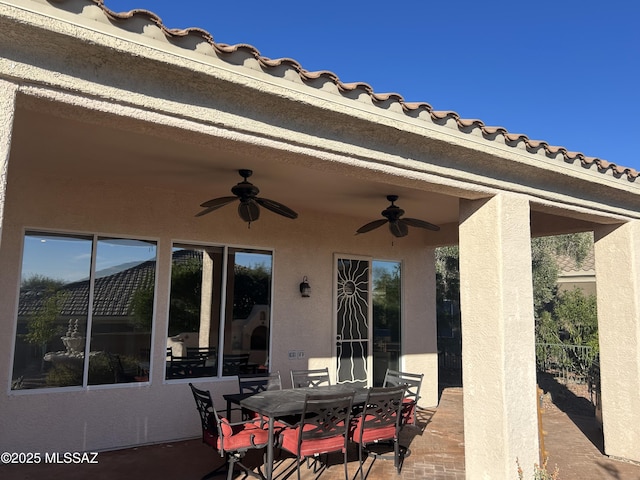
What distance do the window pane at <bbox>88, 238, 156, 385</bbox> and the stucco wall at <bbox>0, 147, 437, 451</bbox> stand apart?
0.15 metres

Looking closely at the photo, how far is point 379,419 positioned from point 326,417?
2.76 feet

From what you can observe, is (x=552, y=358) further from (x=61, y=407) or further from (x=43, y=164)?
(x=43, y=164)

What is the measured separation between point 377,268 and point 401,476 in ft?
14.9

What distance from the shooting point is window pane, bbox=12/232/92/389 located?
5.93m

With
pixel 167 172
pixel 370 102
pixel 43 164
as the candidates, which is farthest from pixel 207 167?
pixel 370 102

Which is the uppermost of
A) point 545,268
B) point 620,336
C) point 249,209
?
point 545,268

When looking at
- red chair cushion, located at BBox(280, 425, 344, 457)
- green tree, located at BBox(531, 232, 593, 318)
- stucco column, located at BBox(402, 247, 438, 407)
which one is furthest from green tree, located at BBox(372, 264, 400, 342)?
green tree, located at BBox(531, 232, 593, 318)

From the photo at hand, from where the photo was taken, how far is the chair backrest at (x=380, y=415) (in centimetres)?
536

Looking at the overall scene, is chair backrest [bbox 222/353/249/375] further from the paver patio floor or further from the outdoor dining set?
the outdoor dining set

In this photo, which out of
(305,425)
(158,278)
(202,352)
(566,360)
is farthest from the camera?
(566,360)

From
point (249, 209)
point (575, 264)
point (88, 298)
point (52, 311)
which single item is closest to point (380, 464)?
point (249, 209)

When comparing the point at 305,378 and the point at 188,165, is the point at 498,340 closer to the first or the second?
the point at 305,378

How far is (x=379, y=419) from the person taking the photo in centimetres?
548

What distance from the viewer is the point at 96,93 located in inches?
115
